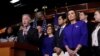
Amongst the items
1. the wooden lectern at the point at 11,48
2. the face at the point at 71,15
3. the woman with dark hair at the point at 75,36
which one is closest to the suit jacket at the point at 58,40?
the woman with dark hair at the point at 75,36

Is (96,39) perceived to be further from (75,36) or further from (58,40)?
(58,40)

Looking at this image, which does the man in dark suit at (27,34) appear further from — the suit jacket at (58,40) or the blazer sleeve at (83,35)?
the blazer sleeve at (83,35)

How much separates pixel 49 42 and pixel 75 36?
953mm

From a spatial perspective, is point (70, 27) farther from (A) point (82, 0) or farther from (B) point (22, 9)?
(B) point (22, 9)

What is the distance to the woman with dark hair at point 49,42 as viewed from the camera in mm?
4568

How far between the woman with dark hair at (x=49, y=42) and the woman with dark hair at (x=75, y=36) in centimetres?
77

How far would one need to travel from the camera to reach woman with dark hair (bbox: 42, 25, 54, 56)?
15.0ft

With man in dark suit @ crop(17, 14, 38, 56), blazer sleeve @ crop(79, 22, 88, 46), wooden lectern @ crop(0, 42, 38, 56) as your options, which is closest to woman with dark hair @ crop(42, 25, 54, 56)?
man in dark suit @ crop(17, 14, 38, 56)

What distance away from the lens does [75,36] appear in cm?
370

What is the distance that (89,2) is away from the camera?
24.9 feet

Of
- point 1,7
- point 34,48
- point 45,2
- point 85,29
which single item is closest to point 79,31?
point 85,29

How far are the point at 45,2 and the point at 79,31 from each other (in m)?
4.82

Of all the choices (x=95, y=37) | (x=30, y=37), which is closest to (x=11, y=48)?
(x=30, y=37)

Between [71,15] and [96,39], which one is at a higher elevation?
[71,15]
